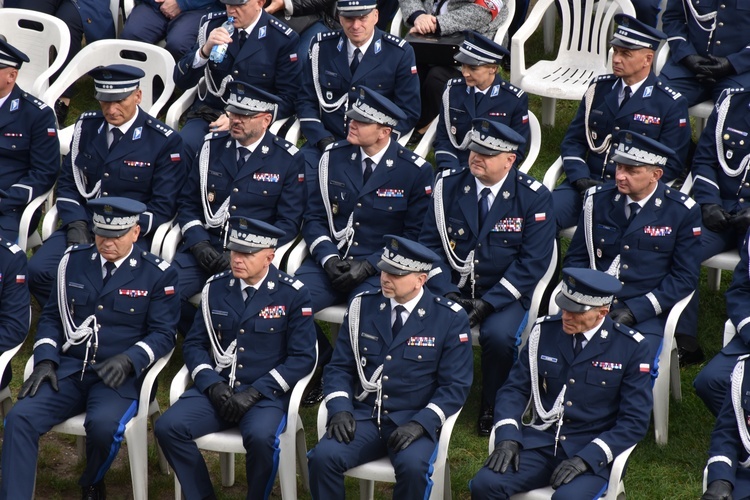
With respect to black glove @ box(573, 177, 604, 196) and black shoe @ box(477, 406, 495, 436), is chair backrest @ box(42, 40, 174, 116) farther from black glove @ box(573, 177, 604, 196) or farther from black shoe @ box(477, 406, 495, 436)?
black shoe @ box(477, 406, 495, 436)

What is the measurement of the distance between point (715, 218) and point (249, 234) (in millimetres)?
2819

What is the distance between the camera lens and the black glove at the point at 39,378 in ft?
23.8

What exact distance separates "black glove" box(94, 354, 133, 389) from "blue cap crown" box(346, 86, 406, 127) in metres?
2.03

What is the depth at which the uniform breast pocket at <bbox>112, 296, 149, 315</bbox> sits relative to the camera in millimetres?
7488

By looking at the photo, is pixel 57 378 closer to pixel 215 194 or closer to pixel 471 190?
pixel 215 194

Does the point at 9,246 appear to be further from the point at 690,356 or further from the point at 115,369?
the point at 690,356

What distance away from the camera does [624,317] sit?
757 cm

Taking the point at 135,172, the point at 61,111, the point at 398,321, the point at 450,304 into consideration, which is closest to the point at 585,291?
the point at 450,304

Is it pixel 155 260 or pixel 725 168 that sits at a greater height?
pixel 725 168

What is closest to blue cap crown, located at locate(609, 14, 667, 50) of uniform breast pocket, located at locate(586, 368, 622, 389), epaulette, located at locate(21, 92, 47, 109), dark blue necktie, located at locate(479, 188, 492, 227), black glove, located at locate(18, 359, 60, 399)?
→ dark blue necktie, located at locate(479, 188, 492, 227)

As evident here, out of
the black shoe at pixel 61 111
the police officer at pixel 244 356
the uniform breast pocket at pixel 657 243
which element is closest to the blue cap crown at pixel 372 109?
the police officer at pixel 244 356

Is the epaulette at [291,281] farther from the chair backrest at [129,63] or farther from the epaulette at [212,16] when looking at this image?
the epaulette at [212,16]

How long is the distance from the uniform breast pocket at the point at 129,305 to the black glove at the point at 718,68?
4068mm

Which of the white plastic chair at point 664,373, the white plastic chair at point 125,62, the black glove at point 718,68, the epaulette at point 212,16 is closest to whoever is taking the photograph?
the white plastic chair at point 664,373
